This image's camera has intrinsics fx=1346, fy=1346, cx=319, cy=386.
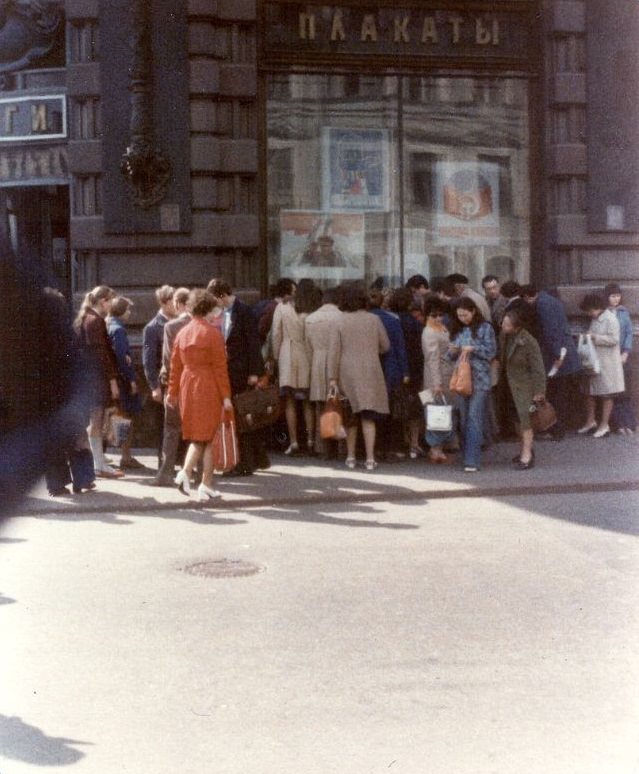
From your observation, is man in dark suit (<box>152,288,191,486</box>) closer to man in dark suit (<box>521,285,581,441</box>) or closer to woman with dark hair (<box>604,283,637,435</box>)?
man in dark suit (<box>521,285,581,441</box>)

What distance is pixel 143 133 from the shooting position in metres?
15.4

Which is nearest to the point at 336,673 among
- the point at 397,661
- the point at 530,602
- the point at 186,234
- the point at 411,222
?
the point at 397,661

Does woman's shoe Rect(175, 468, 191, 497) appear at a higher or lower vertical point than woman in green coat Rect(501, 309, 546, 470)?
lower

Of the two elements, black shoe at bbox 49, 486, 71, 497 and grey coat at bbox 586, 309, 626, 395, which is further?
grey coat at bbox 586, 309, 626, 395

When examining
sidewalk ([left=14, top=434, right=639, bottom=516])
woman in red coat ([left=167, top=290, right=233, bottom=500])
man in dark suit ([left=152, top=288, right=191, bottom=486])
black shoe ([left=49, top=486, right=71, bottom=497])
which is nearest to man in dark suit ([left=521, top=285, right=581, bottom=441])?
sidewalk ([left=14, top=434, right=639, bottom=516])

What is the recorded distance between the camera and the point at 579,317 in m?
16.4

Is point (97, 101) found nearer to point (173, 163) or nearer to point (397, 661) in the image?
point (173, 163)

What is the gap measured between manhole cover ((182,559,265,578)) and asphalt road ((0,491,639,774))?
6 centimetres

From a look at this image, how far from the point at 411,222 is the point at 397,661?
38.0ft

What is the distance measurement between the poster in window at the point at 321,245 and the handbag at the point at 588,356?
2876mm

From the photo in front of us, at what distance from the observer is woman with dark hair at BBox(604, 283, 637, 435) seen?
Answer: 16.1 metres

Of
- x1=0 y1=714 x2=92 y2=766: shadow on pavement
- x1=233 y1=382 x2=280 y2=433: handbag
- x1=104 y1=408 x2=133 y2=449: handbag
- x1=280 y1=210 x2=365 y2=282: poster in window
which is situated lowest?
x1=0 y1=714 x2=92 y2=766: shadow on pavement

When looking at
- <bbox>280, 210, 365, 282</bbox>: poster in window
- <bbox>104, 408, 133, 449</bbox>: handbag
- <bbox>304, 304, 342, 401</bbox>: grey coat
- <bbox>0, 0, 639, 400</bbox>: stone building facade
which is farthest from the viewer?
<bbox>280, 210, 365, 282</bbox>: poster in window

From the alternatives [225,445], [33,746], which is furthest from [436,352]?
[33,746]
